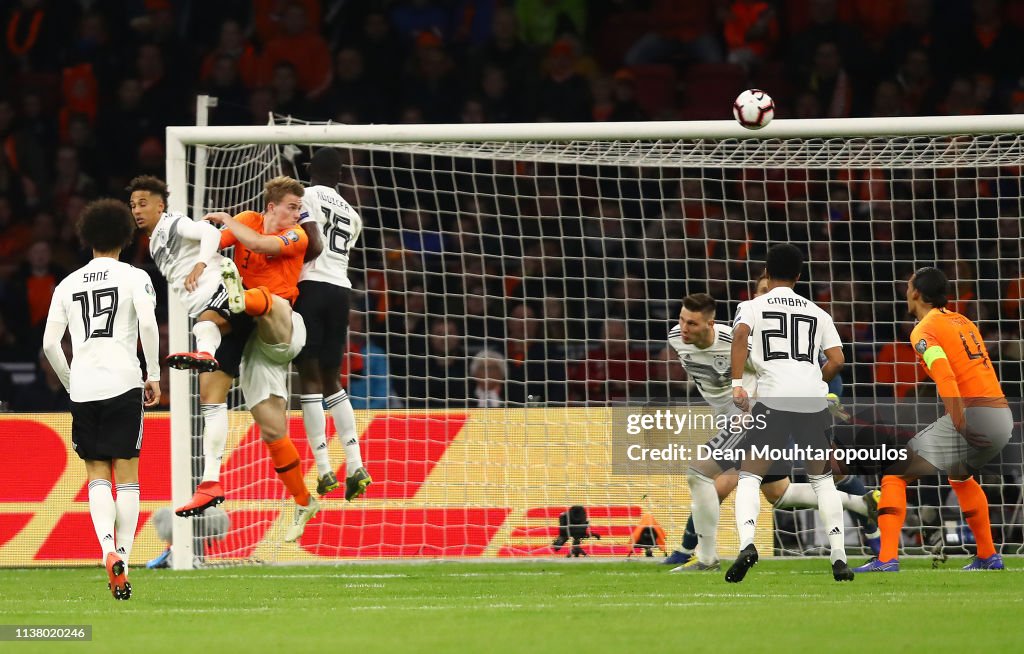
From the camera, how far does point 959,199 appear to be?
11812mm

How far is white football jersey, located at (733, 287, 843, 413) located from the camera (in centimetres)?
823

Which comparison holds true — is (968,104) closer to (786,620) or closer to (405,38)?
(405,38)

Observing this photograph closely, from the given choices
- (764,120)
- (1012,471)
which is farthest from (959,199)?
(764,120)

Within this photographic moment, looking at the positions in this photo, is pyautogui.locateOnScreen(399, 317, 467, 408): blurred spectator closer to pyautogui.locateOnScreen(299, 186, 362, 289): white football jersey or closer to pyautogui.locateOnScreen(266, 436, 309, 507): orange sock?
pyautogui.locateOnScreen(299, 186, 362, 289): white football jersey

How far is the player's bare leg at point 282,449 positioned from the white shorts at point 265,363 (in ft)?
0.19

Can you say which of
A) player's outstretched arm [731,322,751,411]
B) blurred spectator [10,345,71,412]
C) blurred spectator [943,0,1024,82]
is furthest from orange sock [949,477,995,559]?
blurred spectator [10,345,71,412]

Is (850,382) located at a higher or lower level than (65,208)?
lower

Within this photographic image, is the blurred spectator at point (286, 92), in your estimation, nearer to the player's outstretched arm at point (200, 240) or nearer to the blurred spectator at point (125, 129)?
the blurred spectator at point (125, 129)

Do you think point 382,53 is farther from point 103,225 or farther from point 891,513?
point 891,513

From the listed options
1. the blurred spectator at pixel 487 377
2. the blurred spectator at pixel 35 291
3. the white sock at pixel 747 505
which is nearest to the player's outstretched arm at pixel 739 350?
the white sock at pixel 747 505

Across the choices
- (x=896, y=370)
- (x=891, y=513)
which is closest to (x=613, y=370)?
(x=896, y=370)

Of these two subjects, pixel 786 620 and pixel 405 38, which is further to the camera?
pixel 405 38

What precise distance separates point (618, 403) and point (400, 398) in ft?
5.62

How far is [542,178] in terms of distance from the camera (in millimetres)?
13836
